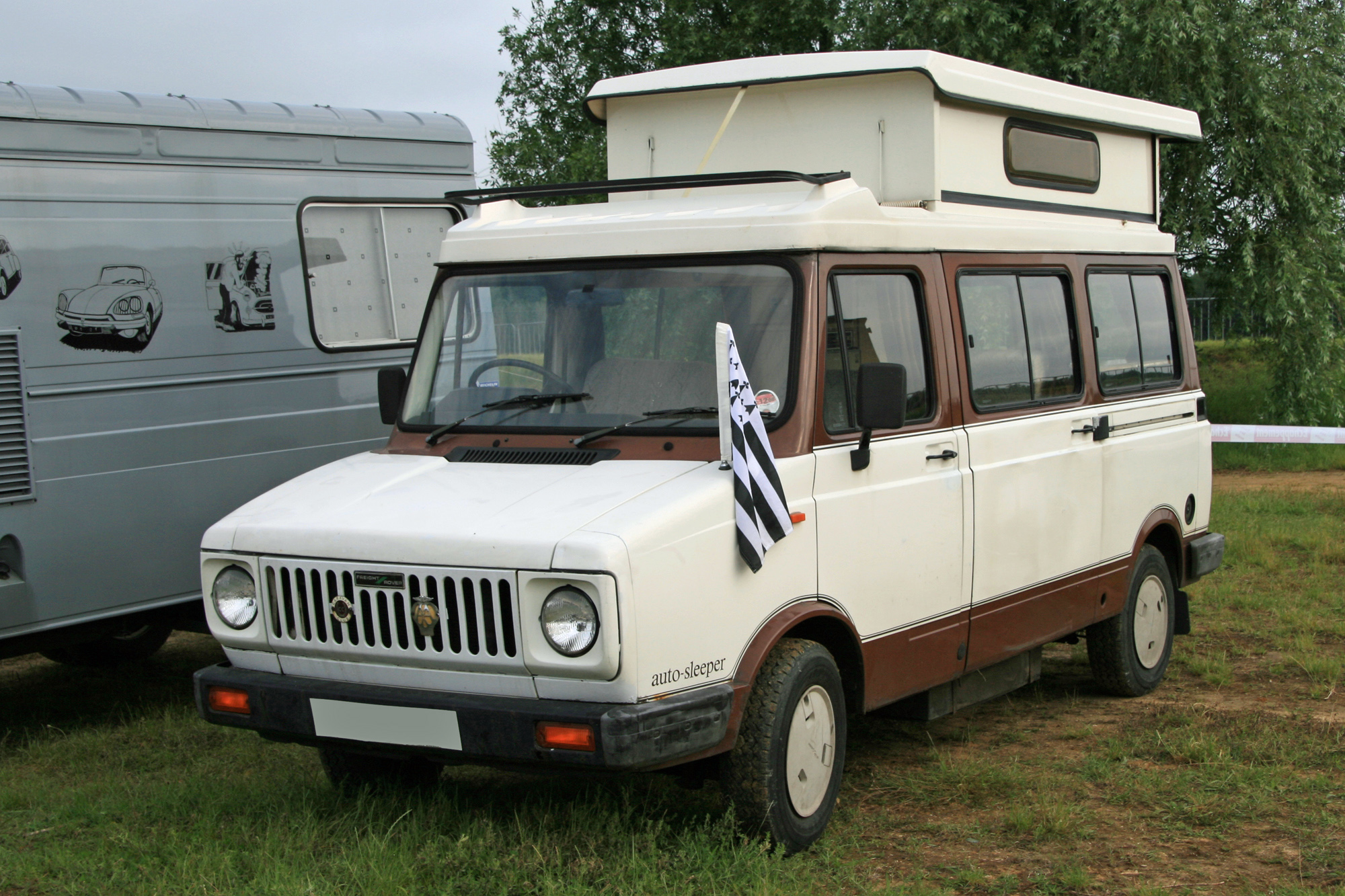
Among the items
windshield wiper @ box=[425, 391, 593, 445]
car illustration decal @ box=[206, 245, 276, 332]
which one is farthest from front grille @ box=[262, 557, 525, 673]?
car illustration decal @ box=[206, 245, 276, 332]

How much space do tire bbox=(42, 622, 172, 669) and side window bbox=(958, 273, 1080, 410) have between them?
196 inches

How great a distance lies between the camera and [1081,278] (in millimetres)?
7090

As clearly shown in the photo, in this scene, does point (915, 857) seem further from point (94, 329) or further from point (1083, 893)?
point (94, 329)

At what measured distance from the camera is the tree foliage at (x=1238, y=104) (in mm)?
16922

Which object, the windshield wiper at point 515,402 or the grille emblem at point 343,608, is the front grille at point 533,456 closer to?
the windshield wiper at point 515,402

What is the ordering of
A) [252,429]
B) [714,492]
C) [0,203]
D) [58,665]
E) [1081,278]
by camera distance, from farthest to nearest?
[58,665] < [252,429] < [1081,278] < [0,203] < [714,492]

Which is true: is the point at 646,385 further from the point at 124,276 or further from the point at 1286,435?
the point at 1286,435

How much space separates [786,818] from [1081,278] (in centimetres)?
342

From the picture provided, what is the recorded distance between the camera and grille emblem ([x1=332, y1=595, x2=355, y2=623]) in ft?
15.5

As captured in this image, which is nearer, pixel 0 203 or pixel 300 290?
pixel 0 203

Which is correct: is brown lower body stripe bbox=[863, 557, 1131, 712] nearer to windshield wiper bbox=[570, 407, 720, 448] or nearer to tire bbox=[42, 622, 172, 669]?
windshield wiper bbox=[570, 407, 720, 448]

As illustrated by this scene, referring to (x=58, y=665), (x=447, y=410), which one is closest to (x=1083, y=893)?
(x=447, y=410)

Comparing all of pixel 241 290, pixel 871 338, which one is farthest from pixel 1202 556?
pixel 241 290

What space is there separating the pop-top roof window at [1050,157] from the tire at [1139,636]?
1.98 m
